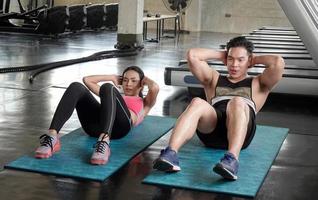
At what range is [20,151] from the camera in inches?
129

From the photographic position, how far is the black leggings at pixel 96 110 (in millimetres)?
3100

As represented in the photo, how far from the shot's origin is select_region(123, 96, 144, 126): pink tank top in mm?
3580

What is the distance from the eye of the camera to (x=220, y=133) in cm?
321

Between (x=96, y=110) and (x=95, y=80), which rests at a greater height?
(x=95, y=80)

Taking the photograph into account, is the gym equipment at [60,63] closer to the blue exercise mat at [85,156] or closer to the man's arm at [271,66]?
the blue exercise mat at [85,156]

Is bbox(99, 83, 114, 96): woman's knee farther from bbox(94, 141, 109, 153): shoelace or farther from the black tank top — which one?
the black tank top

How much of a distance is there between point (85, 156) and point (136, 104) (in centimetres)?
66

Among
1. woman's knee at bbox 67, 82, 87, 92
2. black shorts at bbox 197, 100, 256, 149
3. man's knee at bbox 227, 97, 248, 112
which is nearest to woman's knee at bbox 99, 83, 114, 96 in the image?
woman's knee at bbox 67, 82, 87, 92

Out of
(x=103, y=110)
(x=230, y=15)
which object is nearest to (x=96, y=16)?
(x=230, y=15)

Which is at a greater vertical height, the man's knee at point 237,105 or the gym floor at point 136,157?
the man's knee at point 237,105

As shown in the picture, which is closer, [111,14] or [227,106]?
[227,106]

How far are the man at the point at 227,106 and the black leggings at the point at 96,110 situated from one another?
459 mm

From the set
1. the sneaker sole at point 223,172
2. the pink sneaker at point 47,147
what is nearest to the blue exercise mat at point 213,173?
the sneaker sole at point 223,172

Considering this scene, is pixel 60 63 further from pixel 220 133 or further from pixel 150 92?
pixel 220 133
